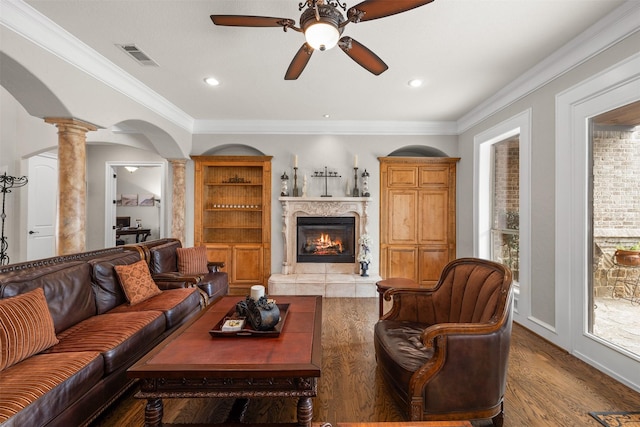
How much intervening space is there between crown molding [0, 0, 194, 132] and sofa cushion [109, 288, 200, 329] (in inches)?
91.5

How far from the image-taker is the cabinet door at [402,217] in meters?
5.23

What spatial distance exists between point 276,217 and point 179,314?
2.58 metres

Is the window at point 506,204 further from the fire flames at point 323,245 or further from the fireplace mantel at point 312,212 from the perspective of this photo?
the fire flames at point 323,245

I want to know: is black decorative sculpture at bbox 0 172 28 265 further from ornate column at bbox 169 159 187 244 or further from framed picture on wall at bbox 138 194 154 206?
framed picture on wall at bbox 138 194 154 206

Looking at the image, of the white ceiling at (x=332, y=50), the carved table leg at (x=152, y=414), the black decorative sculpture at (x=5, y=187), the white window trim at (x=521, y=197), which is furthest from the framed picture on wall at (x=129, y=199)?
the white window trim at (x=521, y=197)

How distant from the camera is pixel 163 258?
382 centimetres

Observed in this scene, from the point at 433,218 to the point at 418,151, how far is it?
1350 millimetres

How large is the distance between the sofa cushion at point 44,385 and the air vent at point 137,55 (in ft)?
8.64

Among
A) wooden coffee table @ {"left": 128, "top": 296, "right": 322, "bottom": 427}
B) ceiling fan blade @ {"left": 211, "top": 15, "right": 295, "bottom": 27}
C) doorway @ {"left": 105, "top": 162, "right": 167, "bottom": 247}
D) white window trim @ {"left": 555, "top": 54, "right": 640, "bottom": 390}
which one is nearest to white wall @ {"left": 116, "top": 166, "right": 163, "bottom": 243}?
doorway @ {"left": 105, "top": 162, "right": 167, "bottom": 247}

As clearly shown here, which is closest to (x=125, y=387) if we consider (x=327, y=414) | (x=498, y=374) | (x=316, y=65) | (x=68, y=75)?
(x=327, y=414)

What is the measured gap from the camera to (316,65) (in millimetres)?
3189

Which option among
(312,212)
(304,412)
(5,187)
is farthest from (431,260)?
(5,187)

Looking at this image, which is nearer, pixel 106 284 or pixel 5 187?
pixel 106 284

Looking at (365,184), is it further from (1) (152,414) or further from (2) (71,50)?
(1) (152,414)
